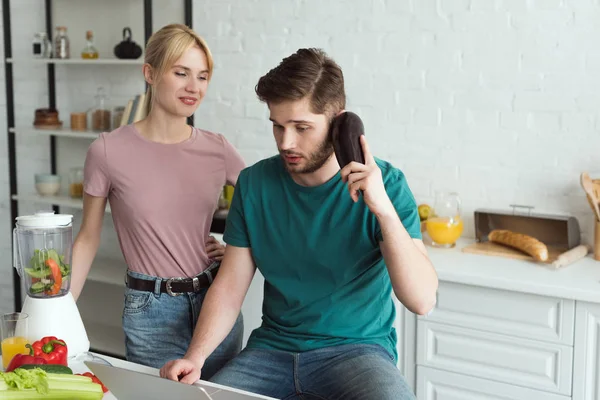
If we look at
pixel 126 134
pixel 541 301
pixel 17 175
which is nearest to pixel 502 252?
pixel 541 301

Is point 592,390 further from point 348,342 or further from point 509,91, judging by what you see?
point 509,91

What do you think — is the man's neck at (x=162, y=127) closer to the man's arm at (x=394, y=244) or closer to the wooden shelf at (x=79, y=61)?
the man's arm at (x=394, y=244)

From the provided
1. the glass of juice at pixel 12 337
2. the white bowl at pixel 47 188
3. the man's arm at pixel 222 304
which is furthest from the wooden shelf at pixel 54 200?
the glass of juice at pixel 12 337

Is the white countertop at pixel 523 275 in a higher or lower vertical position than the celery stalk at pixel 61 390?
lower

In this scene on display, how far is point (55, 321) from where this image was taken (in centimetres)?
201

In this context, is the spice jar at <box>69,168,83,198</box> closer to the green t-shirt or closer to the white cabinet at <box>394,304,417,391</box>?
the white cabinet at <box>394,304,417,391</box>

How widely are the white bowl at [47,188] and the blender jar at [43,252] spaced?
2.50 m

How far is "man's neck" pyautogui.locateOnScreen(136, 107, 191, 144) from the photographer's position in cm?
252

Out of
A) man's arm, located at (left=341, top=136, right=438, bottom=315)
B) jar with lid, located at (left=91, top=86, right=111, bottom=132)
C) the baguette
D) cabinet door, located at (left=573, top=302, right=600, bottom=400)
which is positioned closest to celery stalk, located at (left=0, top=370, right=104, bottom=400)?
man's arm, located at (left=341, top=136, right=438, bottom=315)

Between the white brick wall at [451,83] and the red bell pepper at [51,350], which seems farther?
the white brick wall at [451,83]

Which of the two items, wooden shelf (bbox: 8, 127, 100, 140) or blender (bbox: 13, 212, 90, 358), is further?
wooden shelf (bbox: 8, 127, 100, 140)

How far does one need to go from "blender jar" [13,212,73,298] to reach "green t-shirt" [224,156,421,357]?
20.1 inches

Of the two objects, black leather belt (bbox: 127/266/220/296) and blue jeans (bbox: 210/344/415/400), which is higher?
black leather belt (bbox: 127/266/220/296)

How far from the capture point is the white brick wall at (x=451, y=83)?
314 cm
